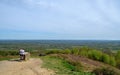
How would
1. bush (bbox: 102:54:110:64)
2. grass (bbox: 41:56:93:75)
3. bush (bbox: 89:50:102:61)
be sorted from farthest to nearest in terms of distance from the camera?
1. bush (bbox: 89:50:102:61)
2. bush (bbox: 102:54:110:64)
3. grass (bbox: 41:56:93:75)

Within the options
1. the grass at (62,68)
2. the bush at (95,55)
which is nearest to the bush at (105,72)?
the grass at (62,68)

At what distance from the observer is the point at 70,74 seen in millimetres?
15266

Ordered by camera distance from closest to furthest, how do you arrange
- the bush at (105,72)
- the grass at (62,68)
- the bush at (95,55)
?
A: the bush at (105,72) → the grass at (62,68) → the bush at (95,55)

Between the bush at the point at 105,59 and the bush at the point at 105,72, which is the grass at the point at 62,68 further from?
the bush at the point at 105,59

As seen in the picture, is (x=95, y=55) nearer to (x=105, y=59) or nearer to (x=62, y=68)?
(x=105, y=59)

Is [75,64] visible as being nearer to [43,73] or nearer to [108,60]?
[43,73]

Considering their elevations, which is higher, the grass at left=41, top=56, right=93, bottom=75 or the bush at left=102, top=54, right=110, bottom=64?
the grass at left=41, top=56, right=93, bottom=75

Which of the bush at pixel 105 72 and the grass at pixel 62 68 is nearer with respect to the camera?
the bush at pixel 105 72

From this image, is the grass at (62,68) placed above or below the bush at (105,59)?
above

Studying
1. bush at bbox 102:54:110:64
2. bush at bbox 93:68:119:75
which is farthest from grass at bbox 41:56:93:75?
bush at bbox 102:54:110:64

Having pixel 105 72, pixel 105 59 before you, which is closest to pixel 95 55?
pixel 105 59

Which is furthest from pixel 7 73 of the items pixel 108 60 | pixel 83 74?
pixel 108 60

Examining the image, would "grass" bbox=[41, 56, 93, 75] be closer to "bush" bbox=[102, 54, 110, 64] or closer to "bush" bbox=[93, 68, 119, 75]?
"bush" bbox=[93, 68, 119, 75]

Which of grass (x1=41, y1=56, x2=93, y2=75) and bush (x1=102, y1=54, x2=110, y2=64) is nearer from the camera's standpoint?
grass (x1=41, y1=56, x2=93, y2=75)
